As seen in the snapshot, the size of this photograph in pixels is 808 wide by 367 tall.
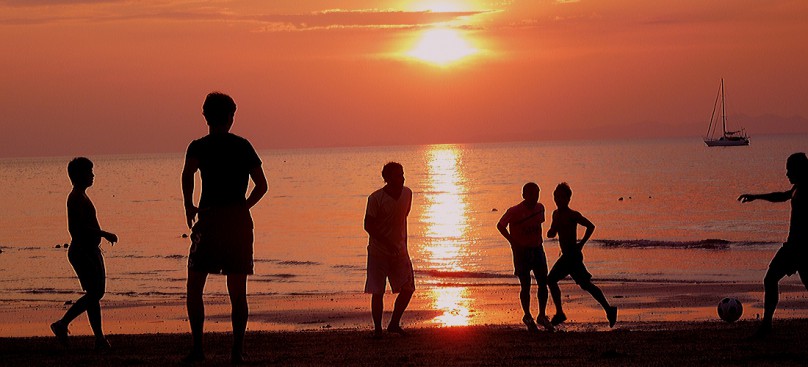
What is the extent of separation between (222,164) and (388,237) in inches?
139

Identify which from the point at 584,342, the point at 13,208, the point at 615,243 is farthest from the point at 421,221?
the point at 584,342

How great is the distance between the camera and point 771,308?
10.9m

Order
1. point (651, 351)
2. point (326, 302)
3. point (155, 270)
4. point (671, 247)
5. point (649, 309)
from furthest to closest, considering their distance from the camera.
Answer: point (671, 247)
point (155, 270)
point (326, 302)
point (649, 309)
point (651, 351)

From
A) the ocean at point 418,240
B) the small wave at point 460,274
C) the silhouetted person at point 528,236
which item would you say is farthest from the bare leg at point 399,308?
the small wave at point 460,274

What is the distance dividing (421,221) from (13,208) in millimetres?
29253

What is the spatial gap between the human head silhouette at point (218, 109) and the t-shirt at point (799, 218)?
5.49 metres

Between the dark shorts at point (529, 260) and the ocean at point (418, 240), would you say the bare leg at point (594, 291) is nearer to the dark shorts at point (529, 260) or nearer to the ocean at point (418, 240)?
the dark shorts at point (529, 260)

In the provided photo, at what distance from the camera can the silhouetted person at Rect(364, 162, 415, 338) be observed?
38.5ft

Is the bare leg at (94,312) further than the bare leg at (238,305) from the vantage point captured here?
Yes

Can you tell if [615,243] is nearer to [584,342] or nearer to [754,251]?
[754,251]

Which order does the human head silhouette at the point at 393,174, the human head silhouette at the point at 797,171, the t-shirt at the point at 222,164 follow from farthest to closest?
1. the human head silhouette at the point at 393,174
2. the human head silhouette at the point at 797,171
3. the t-shirt at the point at 222,164

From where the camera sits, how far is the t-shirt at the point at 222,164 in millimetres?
8562

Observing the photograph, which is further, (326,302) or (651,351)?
(326,302)

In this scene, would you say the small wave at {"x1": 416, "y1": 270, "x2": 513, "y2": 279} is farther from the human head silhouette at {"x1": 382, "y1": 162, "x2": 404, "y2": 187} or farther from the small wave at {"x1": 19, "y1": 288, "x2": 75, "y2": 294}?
the human head silhouette at {"x1": 382, "y1": 162, "x2": 404, "y2": 187}
